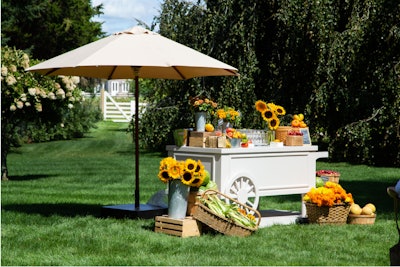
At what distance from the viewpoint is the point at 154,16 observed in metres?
17.6

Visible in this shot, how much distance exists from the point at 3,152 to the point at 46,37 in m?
13.6

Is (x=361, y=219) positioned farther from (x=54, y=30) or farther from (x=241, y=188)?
(x=54, y=30)

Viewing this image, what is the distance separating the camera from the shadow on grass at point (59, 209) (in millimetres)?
7902

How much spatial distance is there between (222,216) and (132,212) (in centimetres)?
142

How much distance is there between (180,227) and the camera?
634 centimetres

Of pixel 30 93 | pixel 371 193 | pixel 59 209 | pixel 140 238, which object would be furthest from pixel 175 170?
pixel 30 93

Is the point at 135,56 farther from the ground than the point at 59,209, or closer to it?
farther from the ground

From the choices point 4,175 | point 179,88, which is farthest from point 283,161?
point 179,88

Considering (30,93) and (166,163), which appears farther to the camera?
(30,93)

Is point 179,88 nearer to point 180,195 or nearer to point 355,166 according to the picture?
point 355,166

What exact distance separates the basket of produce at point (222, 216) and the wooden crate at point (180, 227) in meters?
0.08

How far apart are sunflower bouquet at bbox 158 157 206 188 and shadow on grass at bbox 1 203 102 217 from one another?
1539 mm

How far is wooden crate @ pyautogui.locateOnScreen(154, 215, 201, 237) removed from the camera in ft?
20.8

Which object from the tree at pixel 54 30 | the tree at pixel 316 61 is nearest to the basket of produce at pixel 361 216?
the tree at pixel 316 61
